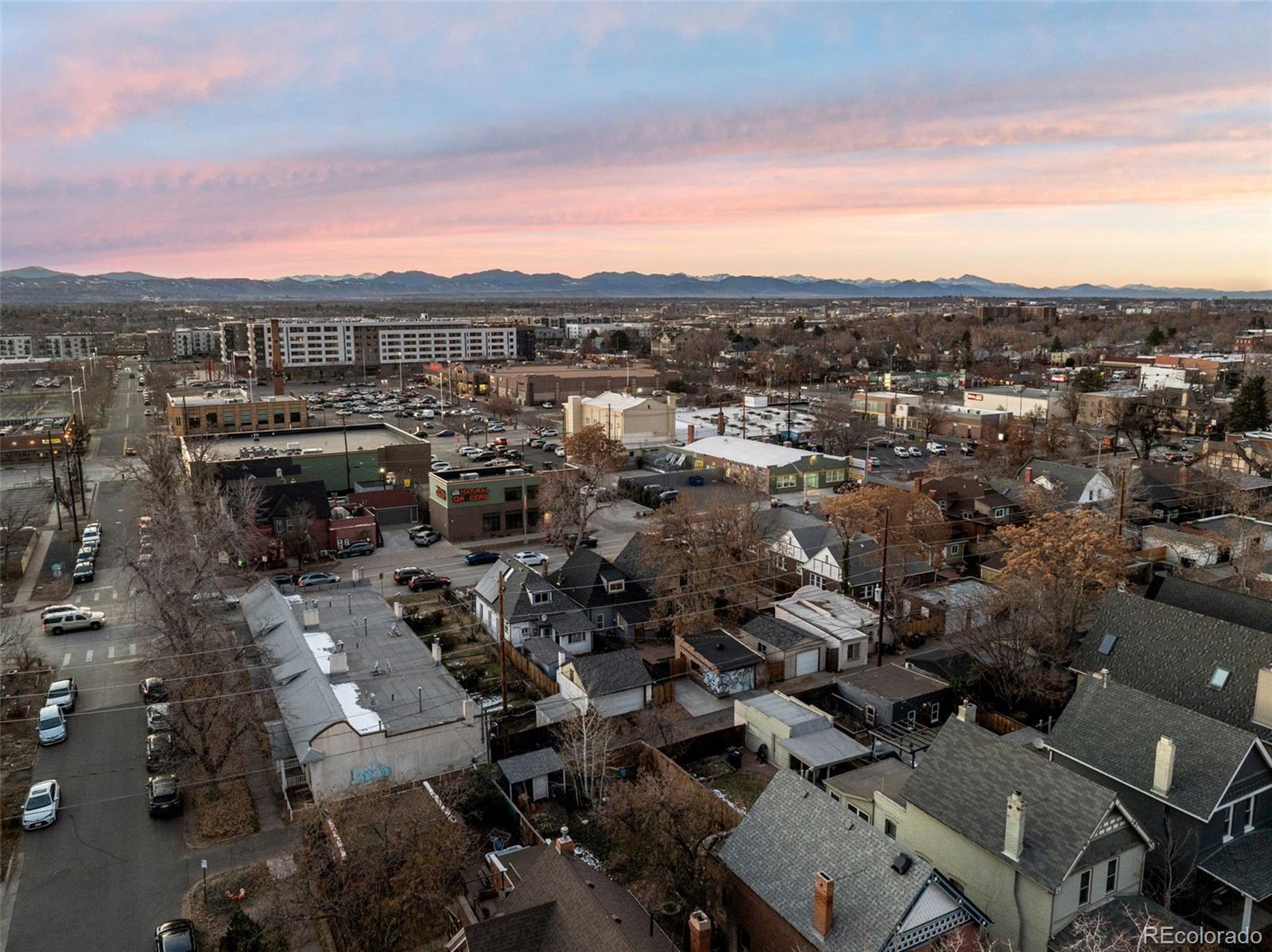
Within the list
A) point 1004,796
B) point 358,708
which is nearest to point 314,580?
point 358,708

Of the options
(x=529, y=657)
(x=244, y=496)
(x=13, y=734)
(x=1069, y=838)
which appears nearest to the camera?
(x=1069, y=838)

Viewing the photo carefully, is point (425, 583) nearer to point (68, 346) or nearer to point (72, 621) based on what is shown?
point (72, 621)

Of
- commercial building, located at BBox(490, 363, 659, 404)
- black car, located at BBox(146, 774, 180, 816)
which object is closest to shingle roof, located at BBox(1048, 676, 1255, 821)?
black car, located at BBox(146, 774, 180, 816)

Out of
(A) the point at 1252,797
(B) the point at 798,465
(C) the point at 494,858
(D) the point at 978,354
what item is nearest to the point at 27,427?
(B) the point at 798,465

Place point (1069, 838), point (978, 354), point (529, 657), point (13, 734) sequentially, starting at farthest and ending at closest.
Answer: point (978, 354) → point (529, 657) → point (13, 734) → point (1069, 838)

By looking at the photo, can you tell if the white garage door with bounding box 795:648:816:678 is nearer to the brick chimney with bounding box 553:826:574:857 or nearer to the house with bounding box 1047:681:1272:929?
the house with bounding box 1047:681:1272:929

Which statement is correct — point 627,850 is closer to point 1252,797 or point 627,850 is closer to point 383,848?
point 383,848

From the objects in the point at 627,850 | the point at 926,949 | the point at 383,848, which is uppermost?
the point at 383,848

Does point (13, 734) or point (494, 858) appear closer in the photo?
point (494, 858)
